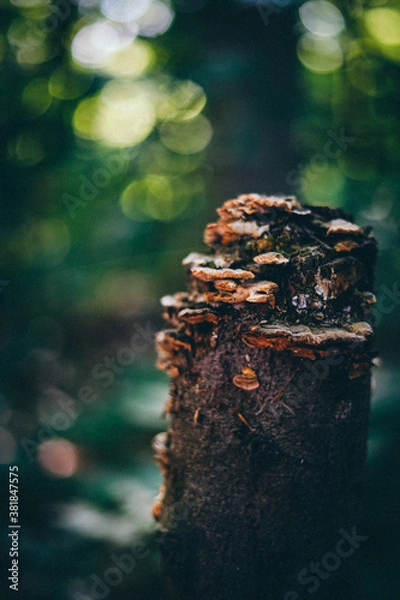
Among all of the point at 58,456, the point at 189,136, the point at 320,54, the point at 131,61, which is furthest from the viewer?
the point at 189,136

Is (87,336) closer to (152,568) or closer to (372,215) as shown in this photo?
(372,215)

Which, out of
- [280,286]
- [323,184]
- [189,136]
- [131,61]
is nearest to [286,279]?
[280,286]

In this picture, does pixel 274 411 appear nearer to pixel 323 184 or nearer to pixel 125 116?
pixel 323 184

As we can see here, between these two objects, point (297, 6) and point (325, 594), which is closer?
point (325, 594)

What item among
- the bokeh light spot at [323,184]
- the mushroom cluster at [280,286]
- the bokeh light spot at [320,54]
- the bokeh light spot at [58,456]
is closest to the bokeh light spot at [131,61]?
the bokeh light spot at [320,54]

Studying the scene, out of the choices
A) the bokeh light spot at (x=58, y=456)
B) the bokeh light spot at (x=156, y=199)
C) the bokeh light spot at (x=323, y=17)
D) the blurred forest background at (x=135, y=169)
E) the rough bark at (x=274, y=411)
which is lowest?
the rough bark at (x=274, y=411)

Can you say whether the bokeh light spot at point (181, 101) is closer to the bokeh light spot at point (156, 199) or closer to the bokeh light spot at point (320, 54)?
the bokeh light spot at point (320, 54)

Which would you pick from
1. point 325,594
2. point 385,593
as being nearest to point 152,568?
point 385,593
